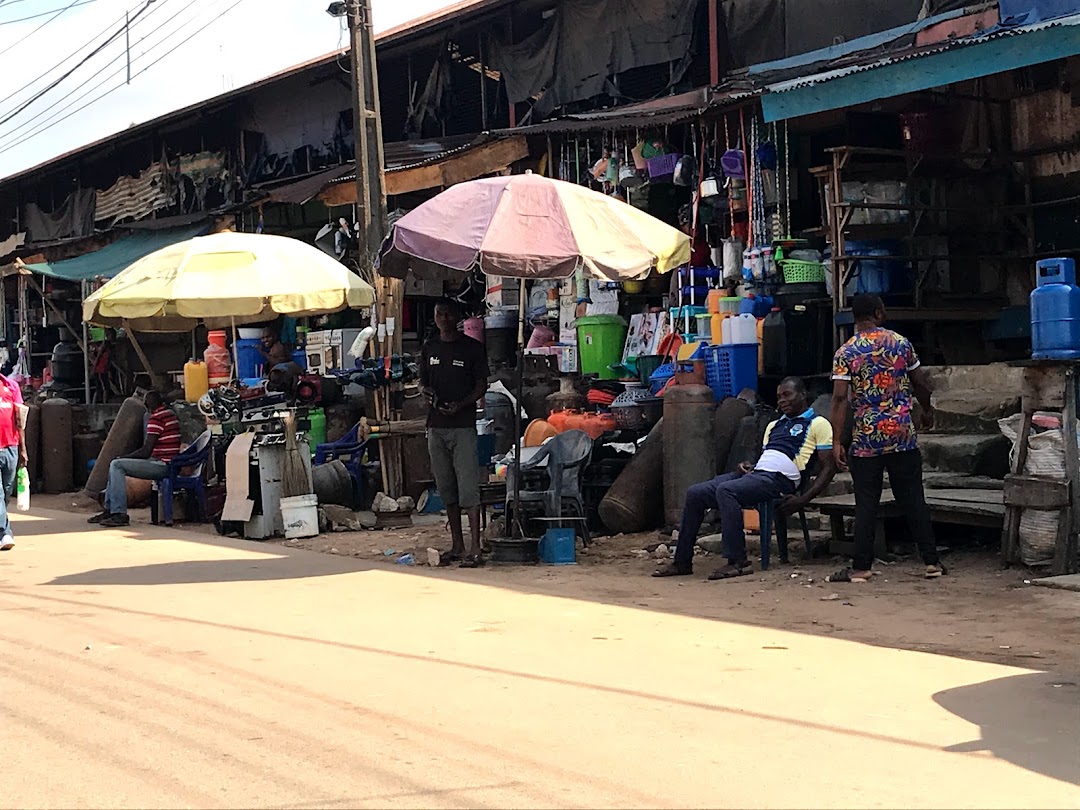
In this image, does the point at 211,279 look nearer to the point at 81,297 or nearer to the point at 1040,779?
the point at 1040,779

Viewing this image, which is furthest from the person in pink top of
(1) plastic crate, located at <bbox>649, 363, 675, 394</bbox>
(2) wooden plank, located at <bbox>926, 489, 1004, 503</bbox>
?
(2) wooden plank, located at <bbox>926, 489, 1004, 503</bbox>

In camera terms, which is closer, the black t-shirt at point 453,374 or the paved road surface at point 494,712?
the paved road surface at point 494,712

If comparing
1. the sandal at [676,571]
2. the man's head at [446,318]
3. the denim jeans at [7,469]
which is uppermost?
the man's head at [446,318]

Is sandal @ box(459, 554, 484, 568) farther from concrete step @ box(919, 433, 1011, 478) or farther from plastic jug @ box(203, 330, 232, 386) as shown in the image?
plastic jug @ box(203, 330, 232, 386)

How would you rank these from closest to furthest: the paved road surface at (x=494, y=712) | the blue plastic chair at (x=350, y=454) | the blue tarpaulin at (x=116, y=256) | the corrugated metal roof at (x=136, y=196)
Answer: the paved road surface at (x=494, y=712), the blue plastic chair at (x=350, y=454), the blue tarpaulin at (x=116, y=256), the corrugated metal roof at (x=136, y=196)

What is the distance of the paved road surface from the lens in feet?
14.9

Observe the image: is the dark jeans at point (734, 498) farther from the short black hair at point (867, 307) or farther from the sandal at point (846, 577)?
the short black hair at point (867, 307)

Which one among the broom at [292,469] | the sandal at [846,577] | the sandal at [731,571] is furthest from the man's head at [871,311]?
the broom at [292,469]

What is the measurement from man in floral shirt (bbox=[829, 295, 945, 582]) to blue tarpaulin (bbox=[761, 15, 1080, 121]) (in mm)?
2619

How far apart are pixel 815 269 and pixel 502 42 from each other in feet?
26.1

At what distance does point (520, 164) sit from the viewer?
1634cm

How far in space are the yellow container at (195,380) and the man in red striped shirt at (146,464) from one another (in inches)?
140

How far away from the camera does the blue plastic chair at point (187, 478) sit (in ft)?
46.6

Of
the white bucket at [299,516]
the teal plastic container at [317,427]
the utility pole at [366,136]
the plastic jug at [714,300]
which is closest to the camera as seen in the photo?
the white bucket at [299,516]
